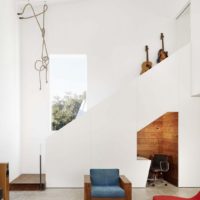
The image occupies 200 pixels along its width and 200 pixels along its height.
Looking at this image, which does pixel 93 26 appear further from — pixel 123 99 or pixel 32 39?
pixel 123 99

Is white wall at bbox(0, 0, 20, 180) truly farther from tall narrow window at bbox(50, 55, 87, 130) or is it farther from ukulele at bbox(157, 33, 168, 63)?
ukulele at bbox(157, 33, 168, 63)

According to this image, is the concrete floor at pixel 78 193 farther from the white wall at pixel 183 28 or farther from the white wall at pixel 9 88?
the white wall at pixel 183 28

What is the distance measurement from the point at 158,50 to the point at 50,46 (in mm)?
3322

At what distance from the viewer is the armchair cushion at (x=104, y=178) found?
23.5 feet

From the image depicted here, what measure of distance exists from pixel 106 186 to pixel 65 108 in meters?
3.93

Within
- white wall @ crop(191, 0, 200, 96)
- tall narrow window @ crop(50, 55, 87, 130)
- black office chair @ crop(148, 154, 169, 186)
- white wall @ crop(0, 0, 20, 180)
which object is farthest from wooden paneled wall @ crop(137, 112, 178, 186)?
white wall @ crop(0, 0, 20, 180)

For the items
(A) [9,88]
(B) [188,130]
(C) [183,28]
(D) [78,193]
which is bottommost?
(D) [78,193]

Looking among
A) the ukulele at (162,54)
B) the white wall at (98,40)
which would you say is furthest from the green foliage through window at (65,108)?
the ukulele at (162,54)

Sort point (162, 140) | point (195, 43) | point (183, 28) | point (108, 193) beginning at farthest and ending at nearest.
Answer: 1. point (162, 140)
2. point (183, 28)
3. point (195, 43)
4. point (108, 193)

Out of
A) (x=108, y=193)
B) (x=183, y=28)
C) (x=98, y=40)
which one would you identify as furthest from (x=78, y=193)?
(x=183, y=28)

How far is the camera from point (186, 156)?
8.74 m

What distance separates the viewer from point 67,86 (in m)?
10.5

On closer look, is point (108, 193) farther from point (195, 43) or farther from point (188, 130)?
point (195, 43)

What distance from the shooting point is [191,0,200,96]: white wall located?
8.31 meters
